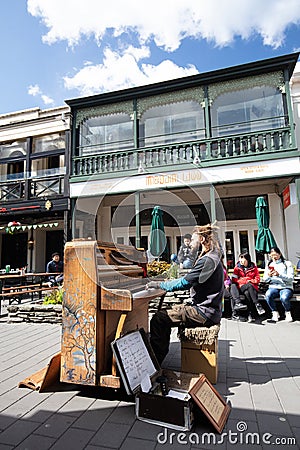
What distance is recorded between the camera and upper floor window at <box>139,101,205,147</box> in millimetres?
11492

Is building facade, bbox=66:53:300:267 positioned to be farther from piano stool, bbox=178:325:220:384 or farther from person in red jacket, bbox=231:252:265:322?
piano stool, bbox=178:325:220:384

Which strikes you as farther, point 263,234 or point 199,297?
point 263,234

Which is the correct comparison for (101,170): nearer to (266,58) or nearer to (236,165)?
(236,165)

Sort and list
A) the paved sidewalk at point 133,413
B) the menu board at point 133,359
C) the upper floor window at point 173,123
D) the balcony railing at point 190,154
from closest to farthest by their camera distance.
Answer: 1. the paved sidewalk at point 133,413
2. the menu board at point 133,359
3. the balcony railing at point 190,154
4. the upper floor window at point 173,123

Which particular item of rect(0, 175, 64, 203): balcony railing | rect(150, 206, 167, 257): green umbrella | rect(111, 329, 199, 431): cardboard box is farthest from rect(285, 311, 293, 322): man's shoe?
rect(0, 175, 64, 203): balcony railing

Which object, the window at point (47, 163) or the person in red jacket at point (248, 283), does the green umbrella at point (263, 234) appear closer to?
the person in red jacket at point (248, 283)

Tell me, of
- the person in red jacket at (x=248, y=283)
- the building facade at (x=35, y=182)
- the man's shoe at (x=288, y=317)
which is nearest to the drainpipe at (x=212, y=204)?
the person in red jacket at (x=248, y=283)

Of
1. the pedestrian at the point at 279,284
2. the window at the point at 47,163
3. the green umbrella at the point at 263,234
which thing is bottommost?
the pedestrian at the point at 279,284

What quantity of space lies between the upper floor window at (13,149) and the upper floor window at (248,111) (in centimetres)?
850

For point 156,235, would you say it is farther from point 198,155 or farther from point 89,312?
point 89,312

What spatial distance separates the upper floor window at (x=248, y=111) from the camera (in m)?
10.2

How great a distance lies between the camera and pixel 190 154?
10.3 m

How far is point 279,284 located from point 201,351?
136 inches

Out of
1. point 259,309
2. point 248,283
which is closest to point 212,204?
point 248,283
